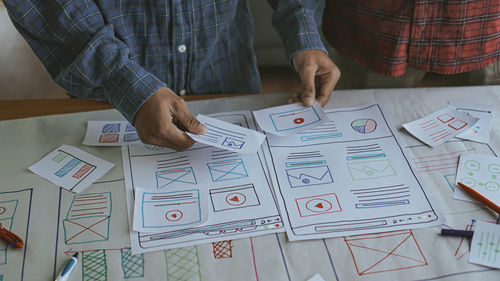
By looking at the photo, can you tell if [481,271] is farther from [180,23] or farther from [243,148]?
[180,23]

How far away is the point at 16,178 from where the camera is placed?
2.64 ft

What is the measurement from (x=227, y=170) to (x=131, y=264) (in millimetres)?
250

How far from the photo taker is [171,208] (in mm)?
732

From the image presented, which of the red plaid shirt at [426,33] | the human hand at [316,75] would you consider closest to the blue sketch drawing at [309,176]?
the human hand at [316,75]

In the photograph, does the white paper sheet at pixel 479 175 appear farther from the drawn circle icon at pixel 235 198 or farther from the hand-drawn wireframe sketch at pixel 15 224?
the hand-drawn wireframe sketch at pixel 15 224

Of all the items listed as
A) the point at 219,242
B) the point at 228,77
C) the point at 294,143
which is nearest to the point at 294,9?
the point at 228,77

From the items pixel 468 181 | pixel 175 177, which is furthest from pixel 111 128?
pixel 468 181

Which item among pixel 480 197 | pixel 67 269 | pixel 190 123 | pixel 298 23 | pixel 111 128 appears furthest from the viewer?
pixel 298 23

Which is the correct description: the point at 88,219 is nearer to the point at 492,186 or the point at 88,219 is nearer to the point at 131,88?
the point at 131,88

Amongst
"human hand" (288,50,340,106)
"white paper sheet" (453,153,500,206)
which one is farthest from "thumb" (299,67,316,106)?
"white paper sheet" (453,153,500,206)

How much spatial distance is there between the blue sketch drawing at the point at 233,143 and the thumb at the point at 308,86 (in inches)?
7.9

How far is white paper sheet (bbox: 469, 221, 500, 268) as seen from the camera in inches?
25.1

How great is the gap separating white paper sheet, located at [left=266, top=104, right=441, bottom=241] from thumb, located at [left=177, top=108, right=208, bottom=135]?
0.14m

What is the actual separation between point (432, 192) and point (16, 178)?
74 cm
